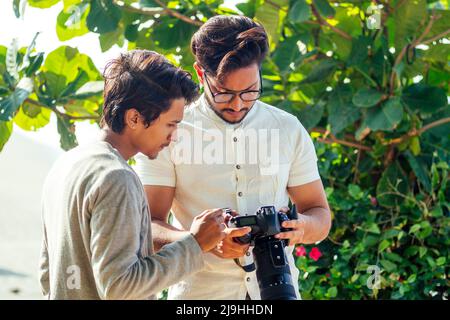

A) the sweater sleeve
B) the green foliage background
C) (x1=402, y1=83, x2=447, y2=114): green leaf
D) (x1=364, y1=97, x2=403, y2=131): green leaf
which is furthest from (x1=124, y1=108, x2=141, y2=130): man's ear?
(x1=402, y1=83, x2=447, y2=114): green leaf

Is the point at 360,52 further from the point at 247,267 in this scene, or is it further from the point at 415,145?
the point at 247,267

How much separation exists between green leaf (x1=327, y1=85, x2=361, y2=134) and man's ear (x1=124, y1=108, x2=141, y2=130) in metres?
2.06

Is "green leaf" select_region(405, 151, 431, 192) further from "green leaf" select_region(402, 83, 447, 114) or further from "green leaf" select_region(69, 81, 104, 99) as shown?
"green leaf" select_region(69, 81, 104, 99)

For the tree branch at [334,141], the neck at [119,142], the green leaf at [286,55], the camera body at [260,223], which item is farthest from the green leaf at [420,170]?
the neck at [119,142]

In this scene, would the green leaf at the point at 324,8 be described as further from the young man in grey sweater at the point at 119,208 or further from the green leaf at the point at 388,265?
the young man in grey sweater at the point at 119,208

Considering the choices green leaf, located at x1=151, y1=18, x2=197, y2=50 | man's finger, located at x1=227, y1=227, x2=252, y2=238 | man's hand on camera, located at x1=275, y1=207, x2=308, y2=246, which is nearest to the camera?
man's finger, located at x1=227, y1=227, x2=252, y2=238

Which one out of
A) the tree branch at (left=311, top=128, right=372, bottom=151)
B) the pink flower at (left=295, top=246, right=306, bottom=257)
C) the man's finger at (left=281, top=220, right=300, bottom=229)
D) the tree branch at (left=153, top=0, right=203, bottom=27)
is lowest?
the pink flower at (left=295, top=246, right=306, bottom=257)

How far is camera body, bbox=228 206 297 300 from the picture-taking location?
2.26 meters

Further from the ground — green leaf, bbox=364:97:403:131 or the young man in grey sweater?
the young man in grey sweater

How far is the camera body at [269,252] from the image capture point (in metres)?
2.26

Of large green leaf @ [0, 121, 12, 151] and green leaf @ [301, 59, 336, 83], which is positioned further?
green leaf @ [301, 59, 336, 83]

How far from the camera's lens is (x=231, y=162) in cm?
250

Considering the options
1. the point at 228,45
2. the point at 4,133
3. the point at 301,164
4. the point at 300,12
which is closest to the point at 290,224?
the point at 301,164
